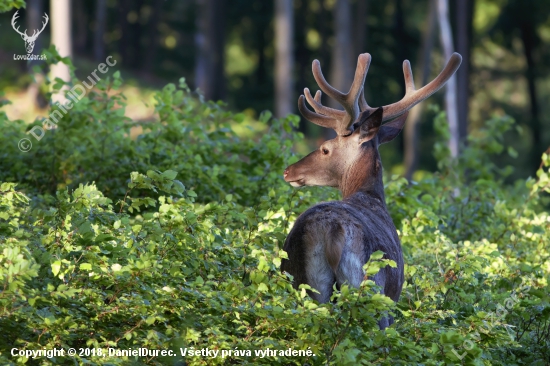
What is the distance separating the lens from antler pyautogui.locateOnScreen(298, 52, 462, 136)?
7309 mm

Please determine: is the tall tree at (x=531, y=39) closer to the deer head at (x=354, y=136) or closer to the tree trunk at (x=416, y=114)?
the tree trunk at (x=416, y=114)

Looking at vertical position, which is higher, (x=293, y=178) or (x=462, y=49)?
(x=462, y=49)

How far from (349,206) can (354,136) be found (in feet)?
4.97

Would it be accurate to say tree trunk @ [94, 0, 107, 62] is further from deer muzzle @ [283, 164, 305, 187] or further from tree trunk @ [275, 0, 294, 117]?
→ deer muzzle @ [283, 164, 305, 187]

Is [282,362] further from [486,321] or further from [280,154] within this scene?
[280,154]

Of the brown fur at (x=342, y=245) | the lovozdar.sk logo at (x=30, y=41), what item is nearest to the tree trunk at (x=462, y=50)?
the lovozdar.sk logo at (x=30, y=41)

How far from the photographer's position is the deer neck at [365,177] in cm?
699

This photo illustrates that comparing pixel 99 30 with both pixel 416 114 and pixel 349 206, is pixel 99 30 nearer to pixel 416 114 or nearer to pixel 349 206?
pixel 416 114

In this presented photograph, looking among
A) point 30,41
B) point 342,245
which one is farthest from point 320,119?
point 30,41

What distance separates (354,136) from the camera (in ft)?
24.2

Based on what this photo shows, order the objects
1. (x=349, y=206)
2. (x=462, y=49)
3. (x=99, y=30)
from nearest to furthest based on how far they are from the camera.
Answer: (x=349, y=206) → (x=462, y=49) → (x=99, y=30)

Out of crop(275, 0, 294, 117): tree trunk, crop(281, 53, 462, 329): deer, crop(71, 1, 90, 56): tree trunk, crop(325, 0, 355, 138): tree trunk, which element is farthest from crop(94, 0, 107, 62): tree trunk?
crop(281, 53, 462, 329): deer

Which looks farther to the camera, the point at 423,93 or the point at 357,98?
the point at 423,93

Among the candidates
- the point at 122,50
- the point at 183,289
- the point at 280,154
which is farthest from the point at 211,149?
the point at 122,50
